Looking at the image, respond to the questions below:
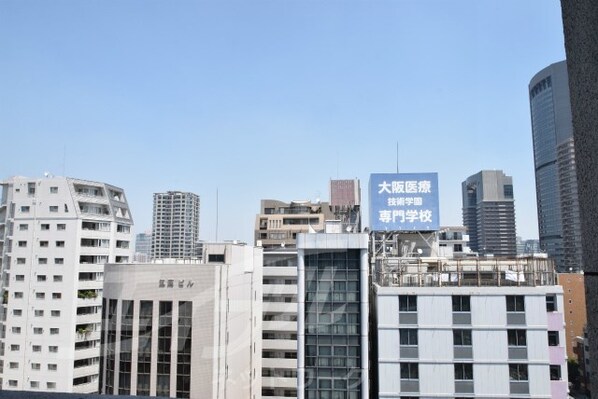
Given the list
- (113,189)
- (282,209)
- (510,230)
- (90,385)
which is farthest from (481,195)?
(90,385)

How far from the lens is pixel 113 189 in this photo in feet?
40.1

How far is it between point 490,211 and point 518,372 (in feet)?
74.9

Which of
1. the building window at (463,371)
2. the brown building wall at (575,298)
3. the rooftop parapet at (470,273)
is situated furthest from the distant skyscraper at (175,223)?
the building window at (463,371)

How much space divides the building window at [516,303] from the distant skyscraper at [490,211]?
19507 millimetres

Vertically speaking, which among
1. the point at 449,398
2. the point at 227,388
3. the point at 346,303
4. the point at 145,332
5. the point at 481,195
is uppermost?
the point at 481,195

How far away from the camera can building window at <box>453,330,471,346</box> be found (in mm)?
5512

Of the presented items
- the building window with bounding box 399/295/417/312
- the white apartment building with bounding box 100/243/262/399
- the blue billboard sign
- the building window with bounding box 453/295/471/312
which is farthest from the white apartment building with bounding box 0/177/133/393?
the building window with bounding box 453/295/471/312

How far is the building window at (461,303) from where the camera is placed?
561 cm

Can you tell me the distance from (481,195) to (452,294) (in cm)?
2210

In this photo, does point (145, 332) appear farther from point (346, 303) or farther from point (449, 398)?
point (449, 398)

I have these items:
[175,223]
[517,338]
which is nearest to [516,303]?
[517,338]

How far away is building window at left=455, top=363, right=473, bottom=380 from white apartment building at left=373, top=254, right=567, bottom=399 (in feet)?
0.04

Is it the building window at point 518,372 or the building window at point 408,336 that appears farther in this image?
the building window at point 408,336

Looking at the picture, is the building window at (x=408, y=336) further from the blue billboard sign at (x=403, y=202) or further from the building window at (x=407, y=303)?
the blue billboard sign at (x=403, y=202)
